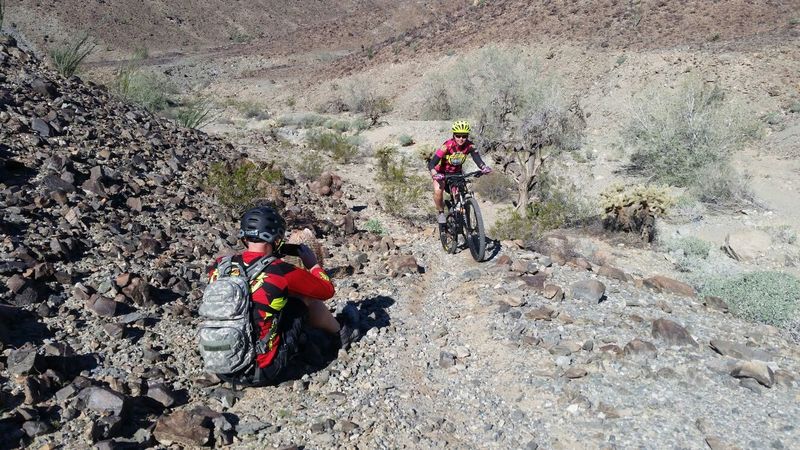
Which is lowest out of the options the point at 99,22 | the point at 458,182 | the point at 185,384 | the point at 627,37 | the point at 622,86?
the point at 185,384

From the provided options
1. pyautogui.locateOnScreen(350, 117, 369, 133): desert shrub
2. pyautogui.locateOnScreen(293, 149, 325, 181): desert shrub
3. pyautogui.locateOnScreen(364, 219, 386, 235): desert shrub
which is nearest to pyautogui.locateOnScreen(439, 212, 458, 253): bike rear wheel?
pyautogui.locateOnScreen(364, 219, 386, 235): desert shrub

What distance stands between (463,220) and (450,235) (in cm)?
Answer: 41

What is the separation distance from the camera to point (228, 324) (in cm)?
407

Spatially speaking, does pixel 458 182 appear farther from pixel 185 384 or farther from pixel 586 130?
pixel 586 130

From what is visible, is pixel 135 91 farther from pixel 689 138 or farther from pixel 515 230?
pixel 689 138

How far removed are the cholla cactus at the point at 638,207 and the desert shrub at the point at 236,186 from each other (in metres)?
5.79

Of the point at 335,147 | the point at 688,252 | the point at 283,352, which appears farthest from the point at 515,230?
the point at 335,147

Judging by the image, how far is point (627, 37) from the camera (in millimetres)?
25297

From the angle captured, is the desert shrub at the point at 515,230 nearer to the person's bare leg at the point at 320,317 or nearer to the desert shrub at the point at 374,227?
the desert shrub at the point at 374,227

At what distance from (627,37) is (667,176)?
1331cm

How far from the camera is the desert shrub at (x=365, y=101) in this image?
1027 inches

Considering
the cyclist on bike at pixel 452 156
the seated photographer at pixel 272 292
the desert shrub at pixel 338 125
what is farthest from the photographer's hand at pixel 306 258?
the desert shrub at pixel 338 125

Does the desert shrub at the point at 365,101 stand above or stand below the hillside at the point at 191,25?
below

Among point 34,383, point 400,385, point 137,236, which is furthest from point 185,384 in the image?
point 137,236
